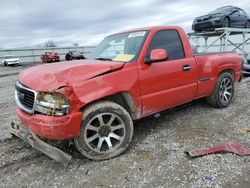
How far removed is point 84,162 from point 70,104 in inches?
38.4

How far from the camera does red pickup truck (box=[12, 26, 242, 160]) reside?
3145 mm

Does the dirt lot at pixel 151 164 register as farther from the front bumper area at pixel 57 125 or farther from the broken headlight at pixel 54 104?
the broken headlight at pixel 54 104

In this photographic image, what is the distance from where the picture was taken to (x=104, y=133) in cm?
356

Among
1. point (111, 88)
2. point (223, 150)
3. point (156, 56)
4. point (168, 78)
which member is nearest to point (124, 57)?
point (156, 56)

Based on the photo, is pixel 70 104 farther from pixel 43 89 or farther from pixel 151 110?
pixel 151 110

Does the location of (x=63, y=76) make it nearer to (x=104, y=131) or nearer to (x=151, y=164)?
(x=104, y=131)

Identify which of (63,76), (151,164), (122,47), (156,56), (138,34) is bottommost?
(151,164)

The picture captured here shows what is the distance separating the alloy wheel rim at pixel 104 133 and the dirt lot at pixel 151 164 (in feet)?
0.71

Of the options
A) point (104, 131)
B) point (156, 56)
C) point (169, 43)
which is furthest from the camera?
point (169, 43)

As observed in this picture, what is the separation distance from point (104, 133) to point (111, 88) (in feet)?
2.20

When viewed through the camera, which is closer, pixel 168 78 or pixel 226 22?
pixel 168 78

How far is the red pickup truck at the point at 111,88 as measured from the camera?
10.3ft

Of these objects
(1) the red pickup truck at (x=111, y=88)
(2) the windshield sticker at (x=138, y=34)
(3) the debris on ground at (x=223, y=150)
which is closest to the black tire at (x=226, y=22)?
(1) the red pickup truck at (x=111, y=88)

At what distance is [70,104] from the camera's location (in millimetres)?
3129
